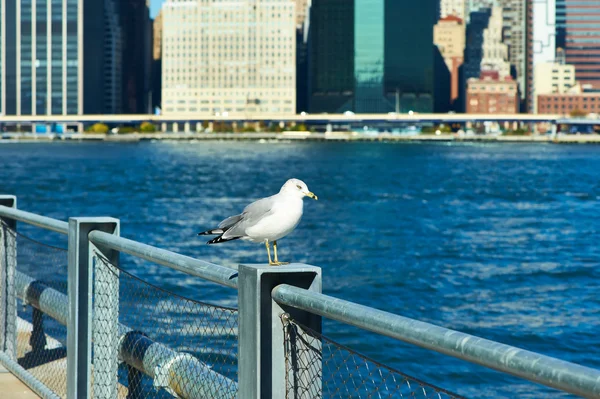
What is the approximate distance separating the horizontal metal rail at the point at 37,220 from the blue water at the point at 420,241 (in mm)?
9236

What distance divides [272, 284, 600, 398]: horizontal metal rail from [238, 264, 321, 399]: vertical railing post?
2.2 inches

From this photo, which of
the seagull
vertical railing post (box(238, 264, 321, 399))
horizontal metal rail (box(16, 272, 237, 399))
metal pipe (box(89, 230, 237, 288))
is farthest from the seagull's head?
horizontal metal rail (box(16, 272, 237, 399))

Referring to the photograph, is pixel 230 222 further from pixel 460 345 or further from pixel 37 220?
pixel 37 220

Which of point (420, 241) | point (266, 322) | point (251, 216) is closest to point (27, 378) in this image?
point (251, 216)

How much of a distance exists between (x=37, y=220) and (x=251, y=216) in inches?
99.7

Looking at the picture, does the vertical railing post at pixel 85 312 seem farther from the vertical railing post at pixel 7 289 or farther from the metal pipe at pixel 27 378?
the vertical railing post at pixel 7 289

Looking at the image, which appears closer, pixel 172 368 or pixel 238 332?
pixel 238 332

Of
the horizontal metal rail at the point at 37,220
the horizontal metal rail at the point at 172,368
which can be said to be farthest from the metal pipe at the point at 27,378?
the horizontal metal rail at the point at 37,220

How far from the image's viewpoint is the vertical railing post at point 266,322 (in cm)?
447

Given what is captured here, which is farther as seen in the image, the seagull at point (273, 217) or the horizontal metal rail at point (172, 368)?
the horizontal metal rail at point (172, 368)

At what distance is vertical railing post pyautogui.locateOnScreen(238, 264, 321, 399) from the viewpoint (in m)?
4.47

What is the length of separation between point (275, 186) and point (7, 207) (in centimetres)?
6691

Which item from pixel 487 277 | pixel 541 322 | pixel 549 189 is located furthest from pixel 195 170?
pixel 541 322

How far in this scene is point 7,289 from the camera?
8523 mm
